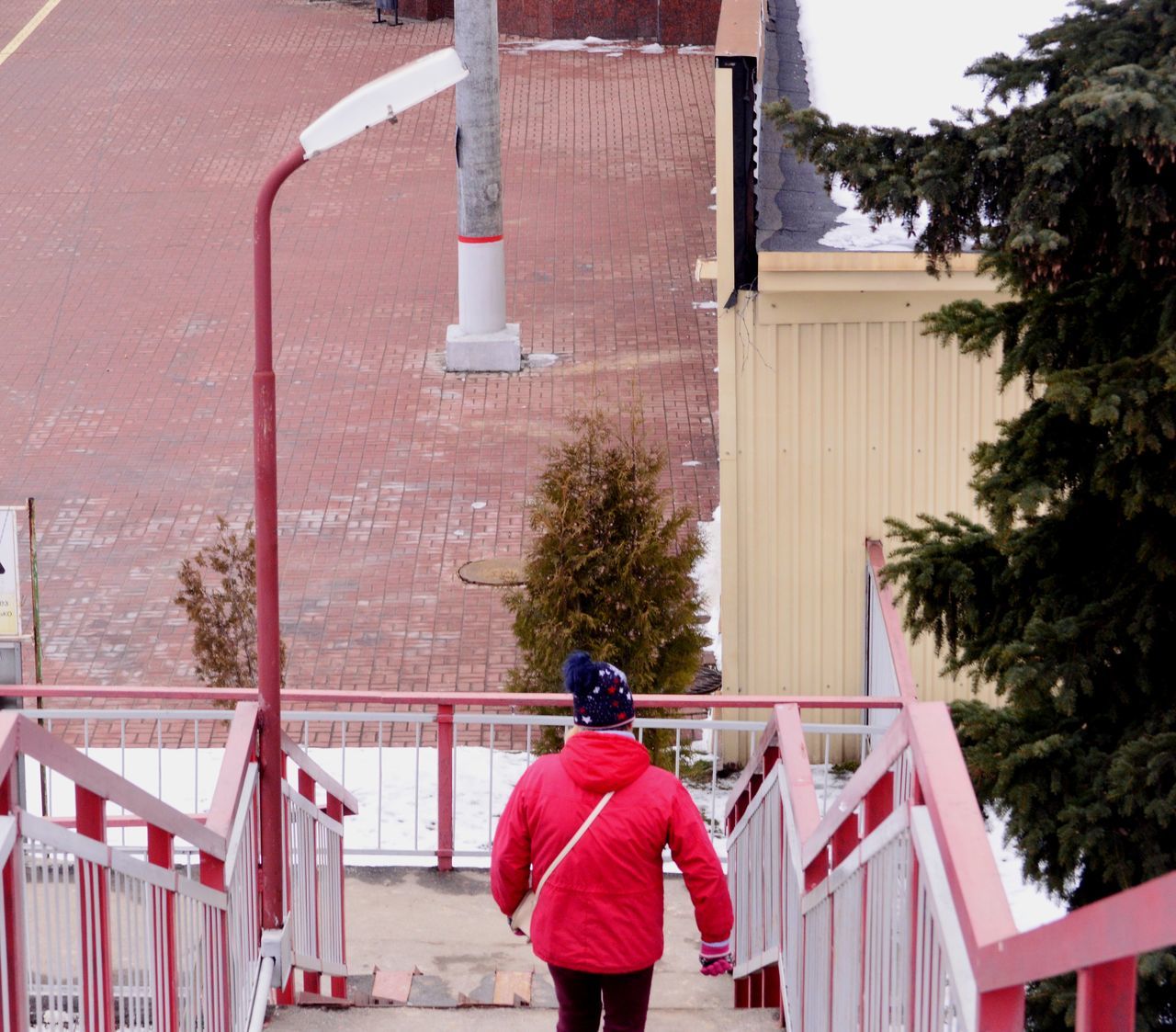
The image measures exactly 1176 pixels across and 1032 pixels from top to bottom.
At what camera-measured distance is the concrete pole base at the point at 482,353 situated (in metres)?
16.9

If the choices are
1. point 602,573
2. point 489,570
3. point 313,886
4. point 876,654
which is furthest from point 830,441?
point 313,886

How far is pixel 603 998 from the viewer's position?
5012 millimetres

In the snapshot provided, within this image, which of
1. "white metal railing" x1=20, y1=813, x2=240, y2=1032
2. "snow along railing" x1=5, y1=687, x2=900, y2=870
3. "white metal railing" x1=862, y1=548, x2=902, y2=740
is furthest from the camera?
"white metal railing" x1=862, y1=548, x2=902, y2=740

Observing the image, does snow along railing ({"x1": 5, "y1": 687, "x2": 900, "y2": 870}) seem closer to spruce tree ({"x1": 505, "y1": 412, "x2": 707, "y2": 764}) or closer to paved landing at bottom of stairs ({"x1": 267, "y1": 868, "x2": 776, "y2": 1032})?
paved landing at bottom of stairs ({"x1": 267, "y1": 868, "x2": 776, "y2": 1032})

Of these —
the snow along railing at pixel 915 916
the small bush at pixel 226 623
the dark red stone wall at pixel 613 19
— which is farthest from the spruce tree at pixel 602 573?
the dark red stone wall at pixel 613 19

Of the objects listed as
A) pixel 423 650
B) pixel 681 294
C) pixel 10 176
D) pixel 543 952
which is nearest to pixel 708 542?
pixel 423 650

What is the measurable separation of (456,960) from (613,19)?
2463cm

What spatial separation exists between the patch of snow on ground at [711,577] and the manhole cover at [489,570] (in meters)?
1.32

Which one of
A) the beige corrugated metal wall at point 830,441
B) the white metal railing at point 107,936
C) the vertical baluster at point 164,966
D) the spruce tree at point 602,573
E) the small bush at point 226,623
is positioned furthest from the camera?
the small bush at point 226,623

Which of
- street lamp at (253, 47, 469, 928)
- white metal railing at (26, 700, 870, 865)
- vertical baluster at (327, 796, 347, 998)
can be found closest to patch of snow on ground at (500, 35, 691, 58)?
white metal railing at (26, 700, 870, 865)

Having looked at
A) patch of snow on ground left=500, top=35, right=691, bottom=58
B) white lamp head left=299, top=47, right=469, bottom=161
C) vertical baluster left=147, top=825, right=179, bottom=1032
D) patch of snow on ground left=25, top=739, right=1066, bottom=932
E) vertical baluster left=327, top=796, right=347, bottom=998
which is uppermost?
patch of snow on ground left=500, top=35, right=691, bottom=58

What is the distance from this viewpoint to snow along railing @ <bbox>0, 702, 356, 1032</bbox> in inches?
129

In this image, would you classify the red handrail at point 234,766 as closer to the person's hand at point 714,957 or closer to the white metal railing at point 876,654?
the person's hand at point 714,957

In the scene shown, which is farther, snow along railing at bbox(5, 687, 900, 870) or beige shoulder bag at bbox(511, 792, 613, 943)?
snow along railing at bbox(5, 687, 900, 870)
